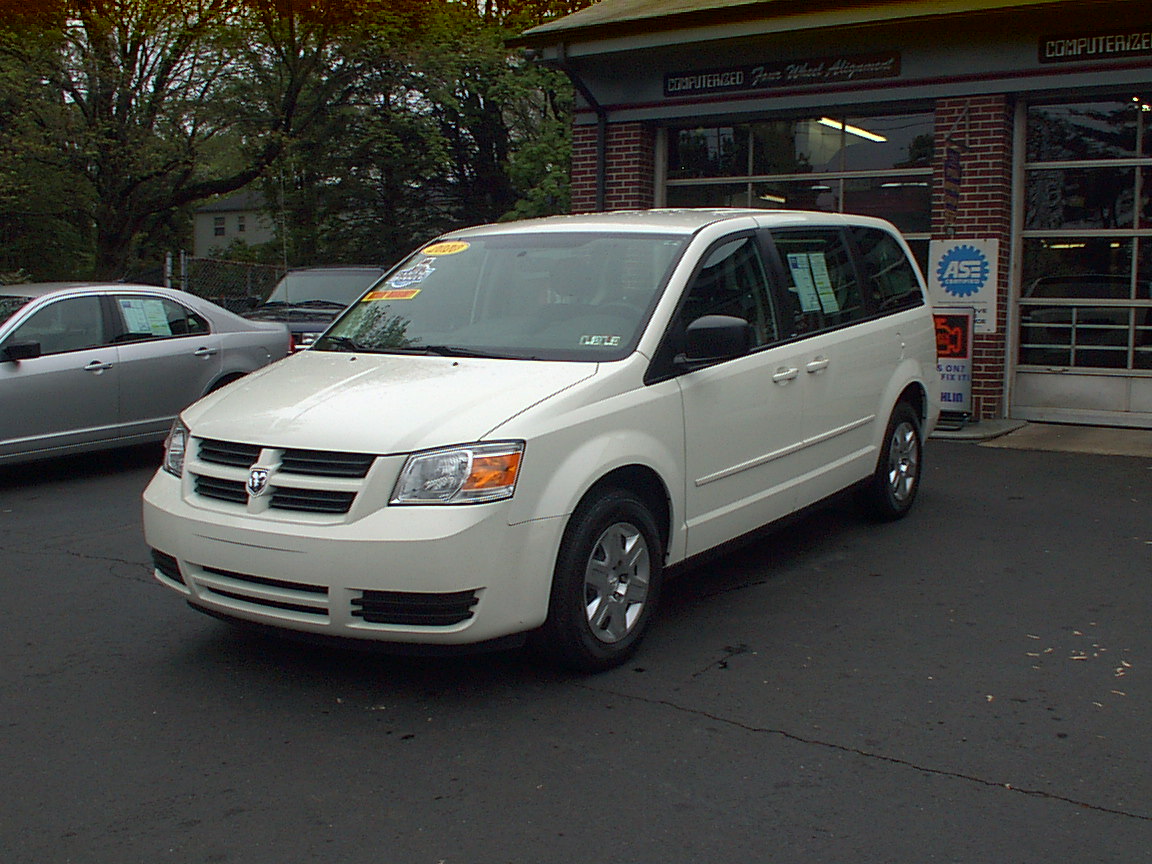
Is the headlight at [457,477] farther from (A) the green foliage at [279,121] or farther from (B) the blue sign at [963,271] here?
(A) the green foliage at [279,121]

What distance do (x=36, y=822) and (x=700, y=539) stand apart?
2.81 m

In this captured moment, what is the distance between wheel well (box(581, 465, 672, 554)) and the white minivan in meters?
0.01

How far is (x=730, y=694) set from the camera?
4.57m

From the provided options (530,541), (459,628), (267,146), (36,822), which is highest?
(267,146)

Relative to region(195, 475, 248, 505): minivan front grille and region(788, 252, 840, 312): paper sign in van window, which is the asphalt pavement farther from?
region(788, 252, 840, 312): paper sign in van window

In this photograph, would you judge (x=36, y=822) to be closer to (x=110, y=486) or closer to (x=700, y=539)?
(x=700, y=539)

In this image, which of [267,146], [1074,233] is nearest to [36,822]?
[1074,233]

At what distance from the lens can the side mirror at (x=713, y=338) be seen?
511 centimetres

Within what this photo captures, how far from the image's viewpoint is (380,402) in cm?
464

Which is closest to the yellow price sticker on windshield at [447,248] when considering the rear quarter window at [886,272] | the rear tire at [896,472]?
the rear quarter window at [886,272]

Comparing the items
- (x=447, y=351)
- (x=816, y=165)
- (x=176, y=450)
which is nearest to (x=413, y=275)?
(x=447, y=351)

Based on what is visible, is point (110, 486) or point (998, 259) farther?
point (998, 259)

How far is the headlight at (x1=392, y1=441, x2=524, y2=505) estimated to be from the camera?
169 inches

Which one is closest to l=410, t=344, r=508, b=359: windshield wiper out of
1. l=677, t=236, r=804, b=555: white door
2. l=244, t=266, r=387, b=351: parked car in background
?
l=677, t=236, r=804, b=555: white door
